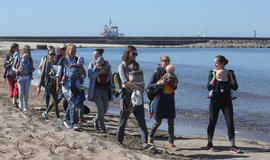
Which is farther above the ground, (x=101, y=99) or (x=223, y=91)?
(x=223, y=91)

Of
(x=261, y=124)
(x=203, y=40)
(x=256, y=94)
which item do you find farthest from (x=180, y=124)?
(x=203, y=40)

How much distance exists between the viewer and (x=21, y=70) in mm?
9516

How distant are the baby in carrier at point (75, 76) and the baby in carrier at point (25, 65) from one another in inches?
77.3

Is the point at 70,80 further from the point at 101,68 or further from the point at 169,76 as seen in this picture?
the point at 169,76

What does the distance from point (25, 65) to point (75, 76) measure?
6.94ft

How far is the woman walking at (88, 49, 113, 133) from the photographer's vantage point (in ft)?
25.1

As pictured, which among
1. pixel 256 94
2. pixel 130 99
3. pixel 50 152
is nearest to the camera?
pixel 50 152

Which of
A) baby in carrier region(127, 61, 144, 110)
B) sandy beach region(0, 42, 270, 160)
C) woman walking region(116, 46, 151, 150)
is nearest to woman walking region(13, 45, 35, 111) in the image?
sandy beach region(0, 42, 270, 160)

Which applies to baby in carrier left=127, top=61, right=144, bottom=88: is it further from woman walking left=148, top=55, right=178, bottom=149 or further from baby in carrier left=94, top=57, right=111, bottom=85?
baby in carrier left=94, top=57, right=111, bottom=85

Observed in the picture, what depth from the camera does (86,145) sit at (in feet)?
20.1

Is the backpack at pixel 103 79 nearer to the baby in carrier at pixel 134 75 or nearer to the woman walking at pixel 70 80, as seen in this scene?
the woman walking at pixel 70 80

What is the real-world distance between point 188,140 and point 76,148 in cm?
292

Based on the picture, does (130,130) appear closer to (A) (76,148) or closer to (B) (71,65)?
(B) (71,65)

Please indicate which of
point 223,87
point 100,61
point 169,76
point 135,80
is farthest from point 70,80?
point 223,87
